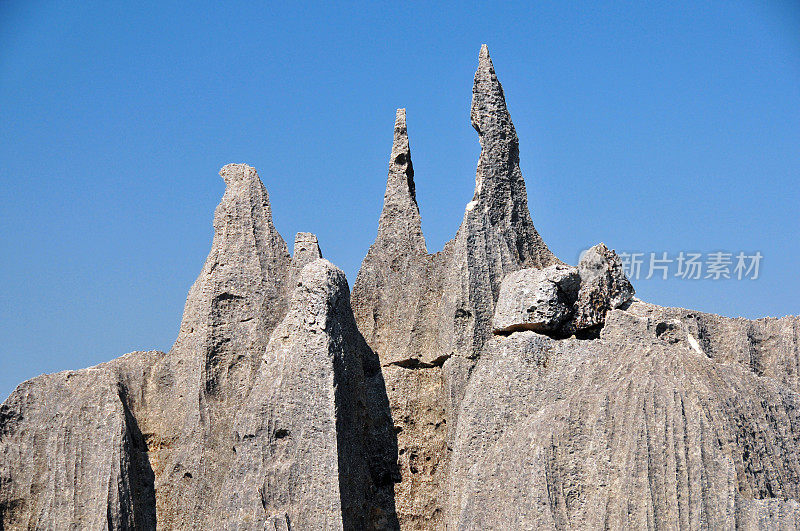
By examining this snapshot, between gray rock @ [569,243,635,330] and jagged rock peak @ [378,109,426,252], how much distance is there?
216cm

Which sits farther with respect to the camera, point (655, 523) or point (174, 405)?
point (174, 405)

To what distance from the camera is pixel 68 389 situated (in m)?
15.2

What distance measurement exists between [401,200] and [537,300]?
116 inches

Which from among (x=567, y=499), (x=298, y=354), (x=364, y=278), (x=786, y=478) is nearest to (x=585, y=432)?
(x=567, y=499)

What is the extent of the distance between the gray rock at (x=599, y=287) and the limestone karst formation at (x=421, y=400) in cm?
Result: 2

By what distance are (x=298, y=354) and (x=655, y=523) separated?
14.1 feet

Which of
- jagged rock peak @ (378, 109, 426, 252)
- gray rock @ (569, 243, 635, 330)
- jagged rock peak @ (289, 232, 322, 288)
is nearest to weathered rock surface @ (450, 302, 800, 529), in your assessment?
gray rock @ (569, 243, 635, 330)

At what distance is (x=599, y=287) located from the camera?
14.7 m

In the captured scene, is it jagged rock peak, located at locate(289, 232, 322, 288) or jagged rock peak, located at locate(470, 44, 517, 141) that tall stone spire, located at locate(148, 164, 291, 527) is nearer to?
jagged rock peak, located at locate(289, 232, 322, 288)

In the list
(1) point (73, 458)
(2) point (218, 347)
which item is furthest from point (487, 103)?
(1) point (73, 458)

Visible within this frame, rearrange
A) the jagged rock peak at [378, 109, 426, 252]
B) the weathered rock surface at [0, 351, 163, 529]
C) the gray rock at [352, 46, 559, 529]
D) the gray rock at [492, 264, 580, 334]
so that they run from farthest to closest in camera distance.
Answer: the jagged rock peak at [378, 109, 426, 252] → the gray rock at [352, 46, 559, 529] → the weathered rock surface at [0, 351, 163, 529] → the gray rock at [492, 264, 580, 334]

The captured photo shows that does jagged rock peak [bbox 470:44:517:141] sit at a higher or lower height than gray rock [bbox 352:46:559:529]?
higher

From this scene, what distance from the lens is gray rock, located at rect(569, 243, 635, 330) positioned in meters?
14.5

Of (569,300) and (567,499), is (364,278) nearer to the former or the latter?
(569,300)
